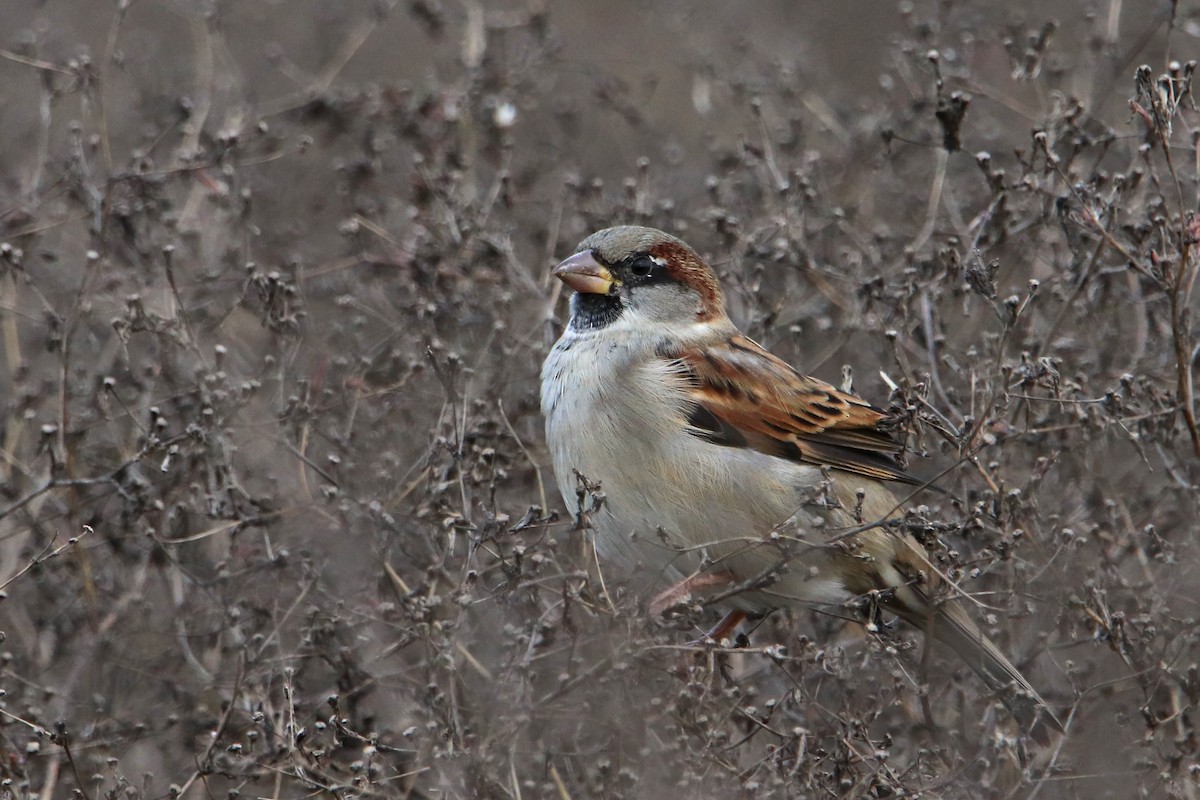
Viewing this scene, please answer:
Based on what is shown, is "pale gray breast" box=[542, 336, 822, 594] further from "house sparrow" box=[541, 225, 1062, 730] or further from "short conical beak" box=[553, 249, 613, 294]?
"short conical beak" box=[553, 249, 613, 294]

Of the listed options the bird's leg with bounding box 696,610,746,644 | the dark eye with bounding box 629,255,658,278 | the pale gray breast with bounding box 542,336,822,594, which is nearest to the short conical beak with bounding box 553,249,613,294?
the dark eye with bounding box 629,255,658,278

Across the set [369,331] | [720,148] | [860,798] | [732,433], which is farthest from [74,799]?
[720,148]

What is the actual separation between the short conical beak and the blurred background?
34 cm

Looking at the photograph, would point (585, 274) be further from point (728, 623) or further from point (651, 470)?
point (728, 623)

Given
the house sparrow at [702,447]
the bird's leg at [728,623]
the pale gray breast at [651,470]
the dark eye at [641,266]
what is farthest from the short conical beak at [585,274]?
the bird's leg at [728,623]

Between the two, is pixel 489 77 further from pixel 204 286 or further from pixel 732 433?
pixel 732 433

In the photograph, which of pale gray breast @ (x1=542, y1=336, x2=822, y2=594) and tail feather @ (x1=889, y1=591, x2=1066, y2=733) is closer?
tail feather @ (x1=889, y1=591, x2=1066, y2=733)

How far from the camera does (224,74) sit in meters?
7.80

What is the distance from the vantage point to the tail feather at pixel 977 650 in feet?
15.2

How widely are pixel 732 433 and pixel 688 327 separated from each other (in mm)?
570

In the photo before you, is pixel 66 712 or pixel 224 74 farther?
pixel 224 74

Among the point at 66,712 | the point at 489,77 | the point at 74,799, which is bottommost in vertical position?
the point at 66,712

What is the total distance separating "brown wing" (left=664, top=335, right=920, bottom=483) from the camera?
5.26 m

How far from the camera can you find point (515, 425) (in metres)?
5.90
